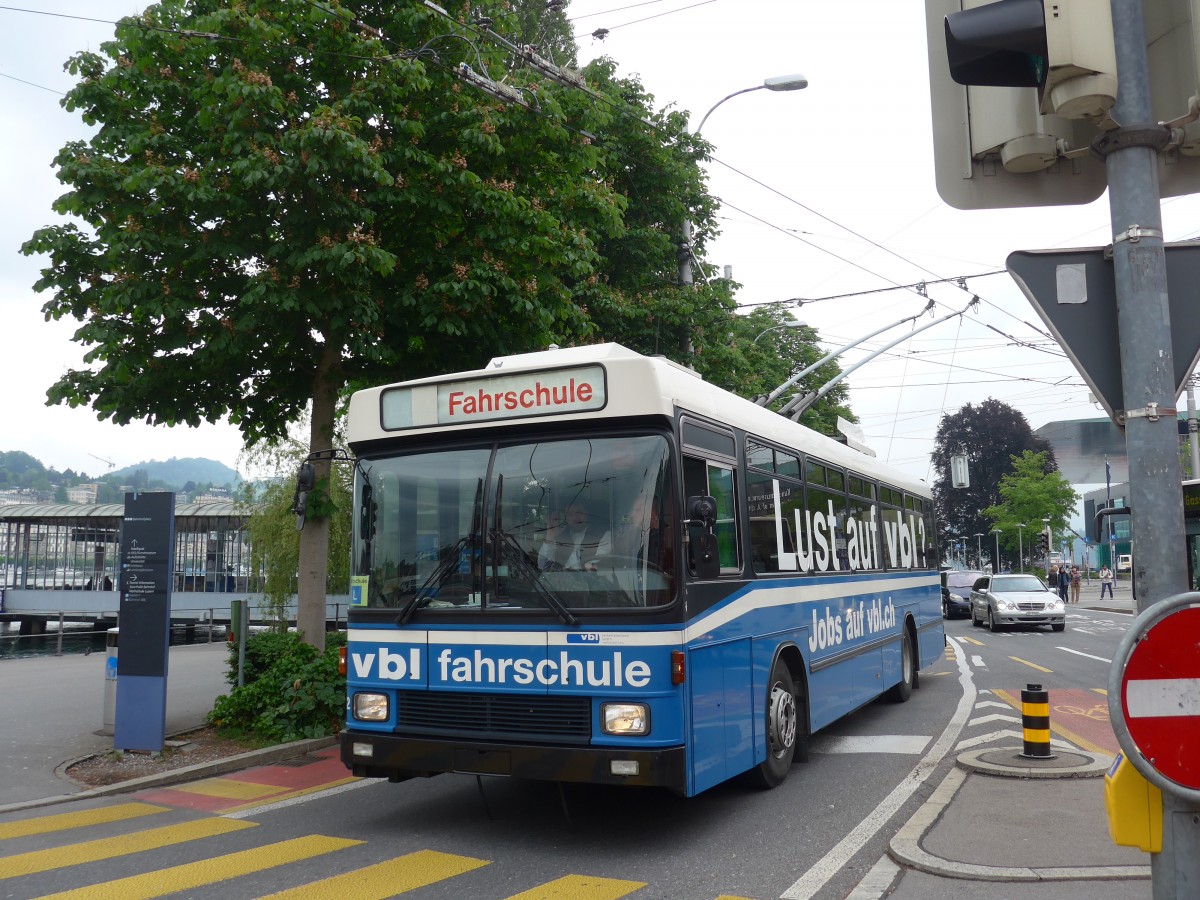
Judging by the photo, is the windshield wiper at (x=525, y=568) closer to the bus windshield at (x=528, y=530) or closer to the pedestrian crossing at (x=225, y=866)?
the bus windshield at (x=528, y=530)

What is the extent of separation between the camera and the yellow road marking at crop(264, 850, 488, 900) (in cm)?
553

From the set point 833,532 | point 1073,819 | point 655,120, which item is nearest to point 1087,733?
point 833,532

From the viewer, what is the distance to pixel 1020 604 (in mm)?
28422

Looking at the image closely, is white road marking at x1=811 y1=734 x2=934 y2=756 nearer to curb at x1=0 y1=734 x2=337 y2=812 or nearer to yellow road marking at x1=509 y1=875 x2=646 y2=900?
yellow road marking at x1=509 y1=875 x2=646 y2=900

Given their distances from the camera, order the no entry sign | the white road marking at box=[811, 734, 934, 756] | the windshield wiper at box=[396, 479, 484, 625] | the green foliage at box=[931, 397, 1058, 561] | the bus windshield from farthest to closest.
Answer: the green foliage at box=[931, 397, 1058, 561] < the white road marking at box=[811, 734, 934, 756] < the windshield wiper at box=[396, 479, 484, 625] < the bus windshield < the no entry sign

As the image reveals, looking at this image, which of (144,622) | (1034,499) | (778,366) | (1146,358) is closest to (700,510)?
(1146,358)

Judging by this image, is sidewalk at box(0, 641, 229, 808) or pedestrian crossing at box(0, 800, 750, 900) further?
sidewalk at box(0, 641, 229, 808)

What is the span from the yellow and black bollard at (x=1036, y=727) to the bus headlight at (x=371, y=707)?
16.3ft

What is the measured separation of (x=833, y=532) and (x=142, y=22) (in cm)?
870

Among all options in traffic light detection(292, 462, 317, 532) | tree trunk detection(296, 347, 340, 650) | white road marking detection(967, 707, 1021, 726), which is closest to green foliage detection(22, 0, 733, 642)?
tree trunk detection(296, 347, 340, 650)

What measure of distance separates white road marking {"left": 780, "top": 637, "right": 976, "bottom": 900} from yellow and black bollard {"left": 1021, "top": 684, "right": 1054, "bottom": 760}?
0.79 meters

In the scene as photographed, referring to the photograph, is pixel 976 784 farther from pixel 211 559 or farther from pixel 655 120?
pixel 211 559

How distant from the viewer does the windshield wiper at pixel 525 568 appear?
627cm

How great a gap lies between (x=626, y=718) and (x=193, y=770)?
206 inches
